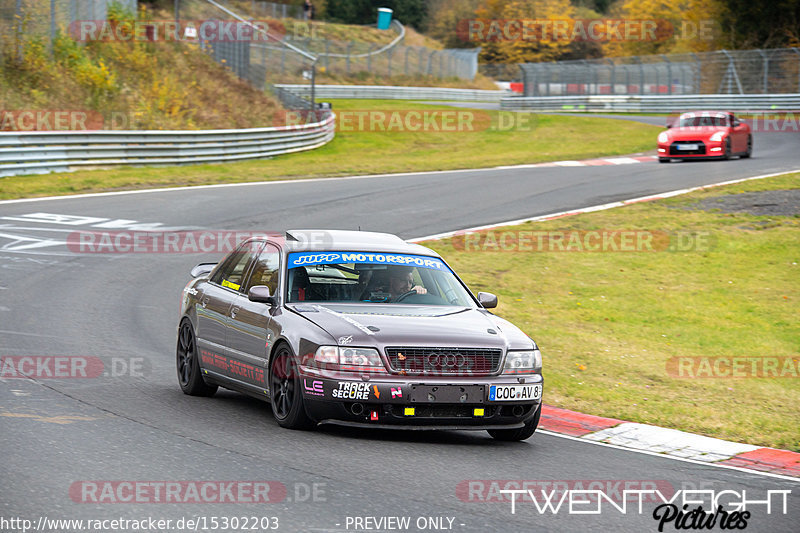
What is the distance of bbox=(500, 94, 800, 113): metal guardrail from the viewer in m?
48.3

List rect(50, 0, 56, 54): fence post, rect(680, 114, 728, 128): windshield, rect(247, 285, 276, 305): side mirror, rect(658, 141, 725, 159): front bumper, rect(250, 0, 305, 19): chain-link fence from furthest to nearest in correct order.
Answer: rect(250, 0, 305, 19): chain-link fence, rect(50, 0, 56, 54): fence post, rect(680, 114, 728, 128): windshield, rect(658, 141, 725, 159): front bumper, rect(247, 285, 276, 305): side mirror

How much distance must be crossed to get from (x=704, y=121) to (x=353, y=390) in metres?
26.2

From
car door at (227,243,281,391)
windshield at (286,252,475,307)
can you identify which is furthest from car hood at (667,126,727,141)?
car door at (227,243,281,391)

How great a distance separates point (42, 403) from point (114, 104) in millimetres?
26240

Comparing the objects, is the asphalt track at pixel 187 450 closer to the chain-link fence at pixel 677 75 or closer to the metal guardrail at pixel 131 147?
the metal guardrail at pixel 131 147

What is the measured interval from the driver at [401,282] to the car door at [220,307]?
1286 millimetres

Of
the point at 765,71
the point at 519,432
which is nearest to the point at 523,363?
the point at 519,432

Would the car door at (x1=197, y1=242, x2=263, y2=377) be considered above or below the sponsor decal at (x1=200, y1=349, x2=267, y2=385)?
above

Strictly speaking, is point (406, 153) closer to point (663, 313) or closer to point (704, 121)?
point (704, 121)

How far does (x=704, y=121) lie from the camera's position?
31.4 meters

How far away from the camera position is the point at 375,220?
2109 centimetres

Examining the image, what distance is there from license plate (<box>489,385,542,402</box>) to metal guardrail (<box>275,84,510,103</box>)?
5101cm

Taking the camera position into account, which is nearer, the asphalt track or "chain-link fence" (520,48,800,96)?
the asphalt track

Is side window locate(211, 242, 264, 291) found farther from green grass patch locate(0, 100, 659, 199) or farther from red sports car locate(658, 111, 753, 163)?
red sports car locate(658, 111, 753, 163)
